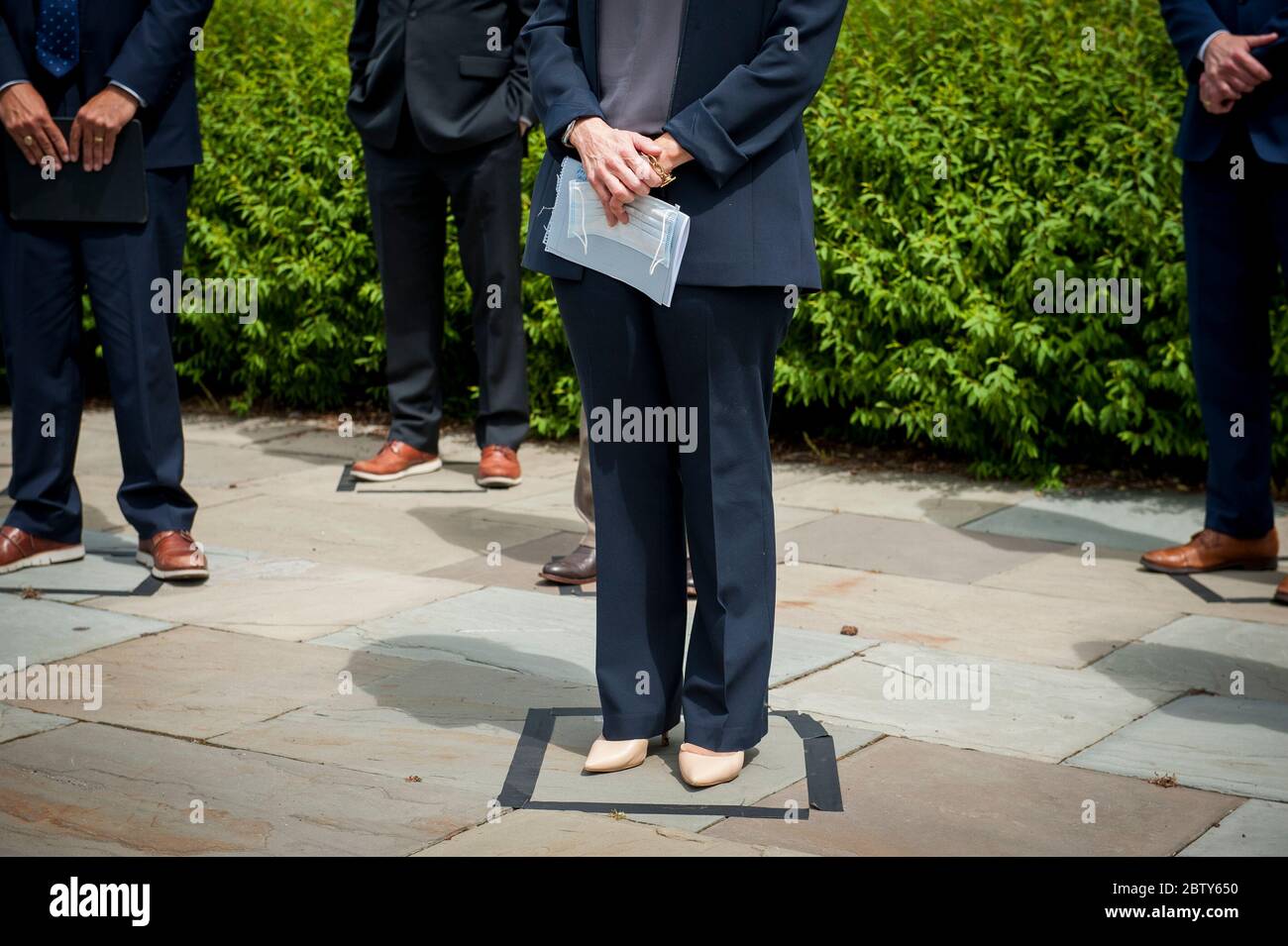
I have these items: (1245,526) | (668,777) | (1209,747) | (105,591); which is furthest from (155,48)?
(1245,526)

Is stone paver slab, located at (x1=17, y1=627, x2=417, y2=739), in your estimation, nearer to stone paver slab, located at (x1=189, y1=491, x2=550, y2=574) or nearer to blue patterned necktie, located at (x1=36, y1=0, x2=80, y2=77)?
stone paver slab, located at (x1=189, y1=491, x2=550, y2=574)

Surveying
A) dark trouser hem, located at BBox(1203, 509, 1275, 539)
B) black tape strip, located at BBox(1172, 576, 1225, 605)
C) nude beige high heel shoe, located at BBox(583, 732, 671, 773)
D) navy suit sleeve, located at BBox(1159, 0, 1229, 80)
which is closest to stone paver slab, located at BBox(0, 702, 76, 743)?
nude beige high heel shoe, located at BBox(583, 732, 671, 773)

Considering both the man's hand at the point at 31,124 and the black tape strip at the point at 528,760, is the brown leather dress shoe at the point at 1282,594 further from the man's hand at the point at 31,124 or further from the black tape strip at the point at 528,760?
the man's hand at the point at 31,124

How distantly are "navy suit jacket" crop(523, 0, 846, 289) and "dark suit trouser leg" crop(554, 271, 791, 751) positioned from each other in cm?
9

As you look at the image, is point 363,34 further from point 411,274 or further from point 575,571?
point 575,571

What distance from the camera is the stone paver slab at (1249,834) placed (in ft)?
10.6

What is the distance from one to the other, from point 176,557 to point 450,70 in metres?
2.41

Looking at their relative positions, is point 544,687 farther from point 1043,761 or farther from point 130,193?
point 130,193

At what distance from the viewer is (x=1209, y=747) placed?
385 cm

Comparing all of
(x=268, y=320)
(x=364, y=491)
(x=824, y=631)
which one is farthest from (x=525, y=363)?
(x=824, y=631)

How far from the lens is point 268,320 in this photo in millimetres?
8344

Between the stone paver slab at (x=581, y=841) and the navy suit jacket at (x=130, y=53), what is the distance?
2935mm

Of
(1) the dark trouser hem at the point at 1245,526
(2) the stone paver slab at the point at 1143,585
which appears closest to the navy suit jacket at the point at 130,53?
(2) the stone paver slab at the point at 1143,585
